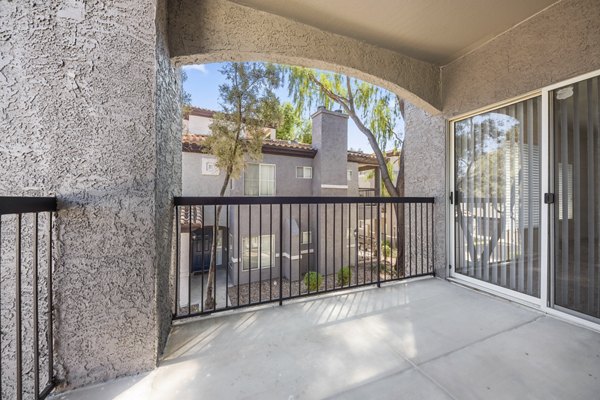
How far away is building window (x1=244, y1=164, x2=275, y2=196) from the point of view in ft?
26.3

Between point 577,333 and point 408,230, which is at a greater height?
point 408,230

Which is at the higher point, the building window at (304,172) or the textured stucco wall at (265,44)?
the textured stucco wall at (265,44)

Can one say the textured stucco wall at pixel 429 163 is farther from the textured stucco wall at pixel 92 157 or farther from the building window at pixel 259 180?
the building window at pixel 259 180

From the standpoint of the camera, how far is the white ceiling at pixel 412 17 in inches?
85.9

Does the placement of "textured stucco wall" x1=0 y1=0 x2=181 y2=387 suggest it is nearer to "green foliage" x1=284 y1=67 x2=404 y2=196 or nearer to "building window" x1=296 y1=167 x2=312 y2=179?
"green foliage" x1=284 y1=67 x2=404 y2=196

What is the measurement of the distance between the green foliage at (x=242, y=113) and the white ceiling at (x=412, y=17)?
3.51 meters

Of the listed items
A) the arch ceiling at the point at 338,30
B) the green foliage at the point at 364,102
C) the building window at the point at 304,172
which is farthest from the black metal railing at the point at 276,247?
the green foliage at the point at 364,102

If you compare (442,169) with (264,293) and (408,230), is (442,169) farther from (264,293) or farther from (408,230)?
(264,293)

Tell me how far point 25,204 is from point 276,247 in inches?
285

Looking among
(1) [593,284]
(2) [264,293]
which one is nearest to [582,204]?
(1) [593,284]

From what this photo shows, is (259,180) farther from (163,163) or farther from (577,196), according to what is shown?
(577,196)

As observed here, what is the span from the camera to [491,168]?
276 cm

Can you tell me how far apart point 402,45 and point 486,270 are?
2.69 meters

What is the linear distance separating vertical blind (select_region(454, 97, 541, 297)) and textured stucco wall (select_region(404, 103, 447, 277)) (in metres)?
0.16
